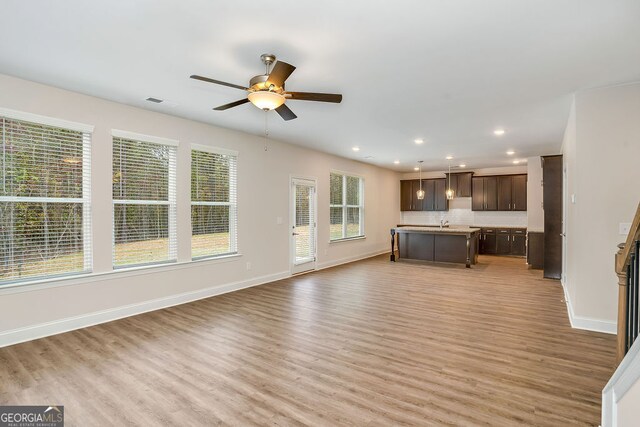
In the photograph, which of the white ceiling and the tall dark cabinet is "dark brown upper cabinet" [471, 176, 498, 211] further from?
the white ceiling

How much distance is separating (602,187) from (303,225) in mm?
4971

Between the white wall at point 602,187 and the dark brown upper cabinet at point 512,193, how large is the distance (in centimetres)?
617

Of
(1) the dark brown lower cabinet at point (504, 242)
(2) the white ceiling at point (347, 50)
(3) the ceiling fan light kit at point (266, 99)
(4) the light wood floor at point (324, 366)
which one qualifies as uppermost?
(2) the white ceiling at point (347, 50)

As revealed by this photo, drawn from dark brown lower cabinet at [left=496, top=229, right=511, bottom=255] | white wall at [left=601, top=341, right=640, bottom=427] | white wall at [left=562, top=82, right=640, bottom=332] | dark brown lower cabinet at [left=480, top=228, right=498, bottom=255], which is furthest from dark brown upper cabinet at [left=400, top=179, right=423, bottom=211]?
white wall at [left=601, top=341, right=640, bottom=427]

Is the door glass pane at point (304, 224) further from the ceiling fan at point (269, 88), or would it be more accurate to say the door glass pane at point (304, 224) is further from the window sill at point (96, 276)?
the ceiling fan at point (269, 88)

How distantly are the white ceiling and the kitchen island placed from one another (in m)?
3.81

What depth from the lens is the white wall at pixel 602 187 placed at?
11.5 ft

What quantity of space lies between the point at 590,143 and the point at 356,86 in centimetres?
267

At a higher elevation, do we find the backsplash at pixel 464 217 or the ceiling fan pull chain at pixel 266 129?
the ceiling fan pull chain at pixel 266 129

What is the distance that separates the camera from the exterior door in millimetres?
6852

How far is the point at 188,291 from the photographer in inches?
194

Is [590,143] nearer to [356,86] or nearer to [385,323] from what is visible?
[356,86]

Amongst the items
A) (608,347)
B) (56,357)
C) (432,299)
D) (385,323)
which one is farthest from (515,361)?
(56,357)

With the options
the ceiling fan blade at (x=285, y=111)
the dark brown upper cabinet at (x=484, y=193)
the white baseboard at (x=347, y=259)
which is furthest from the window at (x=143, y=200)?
the dark brown upper cabinet at (x=484, y=193)
